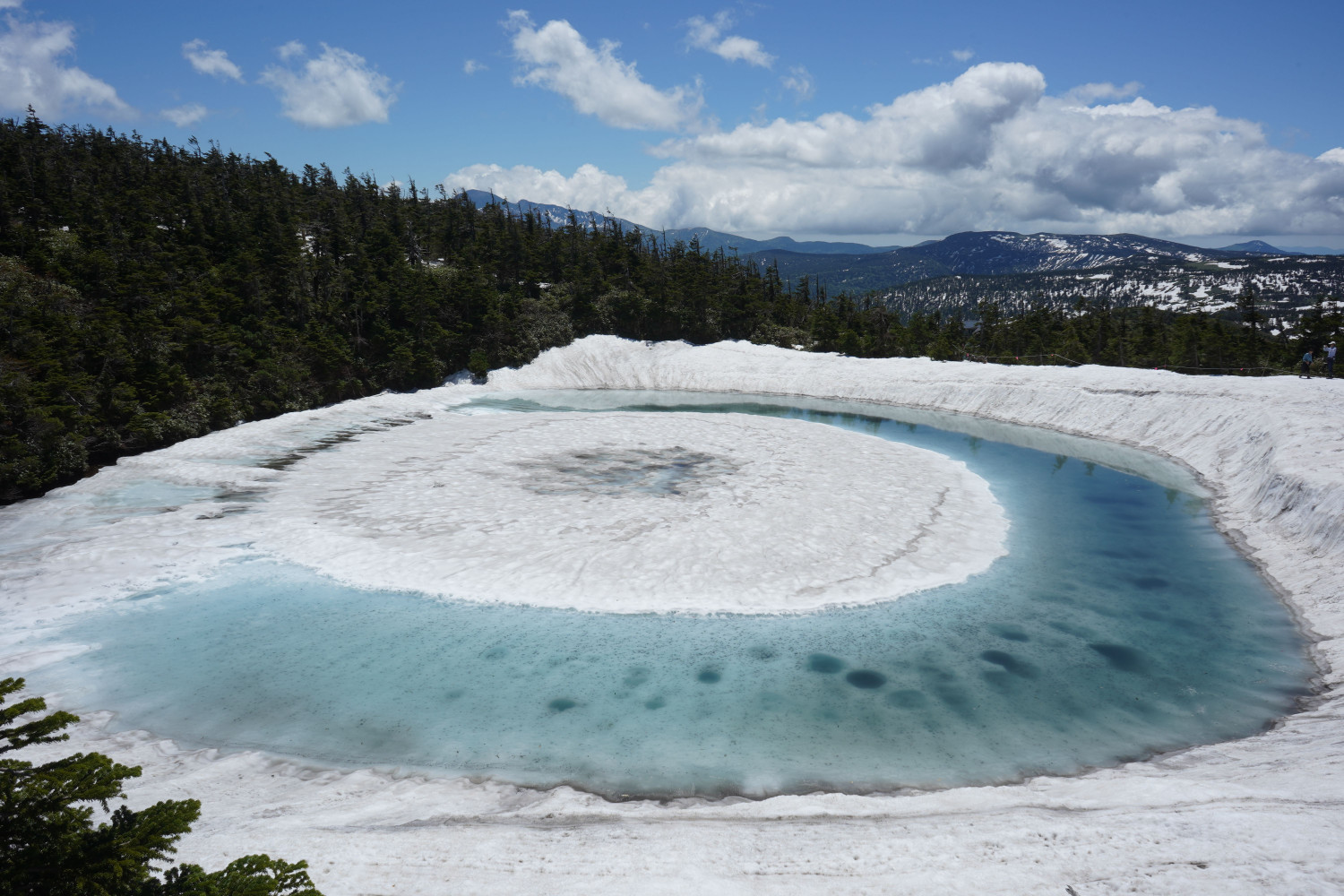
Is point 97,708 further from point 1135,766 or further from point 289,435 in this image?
point 289,435

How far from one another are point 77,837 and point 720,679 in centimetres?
1362

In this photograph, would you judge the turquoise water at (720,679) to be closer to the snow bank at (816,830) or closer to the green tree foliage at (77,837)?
the snow bank at (816,830)

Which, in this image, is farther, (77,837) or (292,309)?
(292,309)

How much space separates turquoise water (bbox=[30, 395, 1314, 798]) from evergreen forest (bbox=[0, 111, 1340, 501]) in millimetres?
25218

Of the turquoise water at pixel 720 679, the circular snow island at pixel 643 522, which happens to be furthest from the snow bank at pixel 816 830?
the circular snow island at pixel 643 522

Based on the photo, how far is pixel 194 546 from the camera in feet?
85.5

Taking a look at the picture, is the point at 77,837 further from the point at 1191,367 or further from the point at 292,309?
the point at 1191,367

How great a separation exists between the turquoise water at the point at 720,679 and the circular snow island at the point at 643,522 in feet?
4.20

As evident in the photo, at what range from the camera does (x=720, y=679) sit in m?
17.2

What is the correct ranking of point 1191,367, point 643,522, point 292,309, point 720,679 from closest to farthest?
1. point 720,679
2. point 643,522
3. point 292,309
4. point 1191,367

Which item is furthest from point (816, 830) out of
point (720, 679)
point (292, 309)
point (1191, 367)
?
point (1191, 367)

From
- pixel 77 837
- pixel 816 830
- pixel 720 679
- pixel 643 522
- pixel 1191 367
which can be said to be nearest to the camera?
pixel 77 837

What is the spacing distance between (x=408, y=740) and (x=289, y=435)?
128 feet

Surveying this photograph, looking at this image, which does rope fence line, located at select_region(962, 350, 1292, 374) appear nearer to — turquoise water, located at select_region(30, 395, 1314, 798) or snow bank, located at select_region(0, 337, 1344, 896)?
turquoise water, located at select_region(30, 395, 1314, 798)
